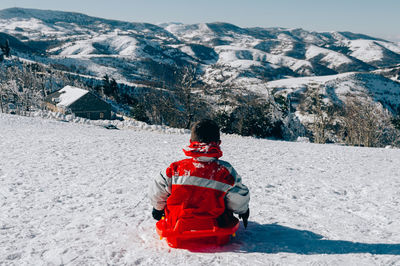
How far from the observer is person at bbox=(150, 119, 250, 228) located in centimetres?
361

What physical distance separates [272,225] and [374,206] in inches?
115

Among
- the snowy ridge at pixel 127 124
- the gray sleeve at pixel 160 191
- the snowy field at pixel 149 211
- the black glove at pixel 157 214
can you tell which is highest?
the gray sleeve at pixel 160 191

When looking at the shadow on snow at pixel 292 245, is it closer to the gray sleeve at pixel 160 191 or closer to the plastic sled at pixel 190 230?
the plastic sled at pixel 190 230

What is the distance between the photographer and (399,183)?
8.34m

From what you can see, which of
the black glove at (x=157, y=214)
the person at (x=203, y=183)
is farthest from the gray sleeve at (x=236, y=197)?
the black glove at (x=157, y=214)

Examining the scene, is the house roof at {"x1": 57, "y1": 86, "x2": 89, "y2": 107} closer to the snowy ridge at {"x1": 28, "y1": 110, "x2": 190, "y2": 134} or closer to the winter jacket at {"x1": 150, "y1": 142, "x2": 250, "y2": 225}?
the snowy ridge at {"x1": 28, "y1": 110, "x2": 190, "y2": 134}

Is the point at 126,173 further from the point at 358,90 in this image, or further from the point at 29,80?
the point at 358,90

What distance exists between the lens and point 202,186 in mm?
3643

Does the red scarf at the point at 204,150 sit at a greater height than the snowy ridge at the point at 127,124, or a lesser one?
greater

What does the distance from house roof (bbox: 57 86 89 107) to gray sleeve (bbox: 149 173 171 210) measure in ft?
196

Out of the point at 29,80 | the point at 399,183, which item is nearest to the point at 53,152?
the point at 399,183

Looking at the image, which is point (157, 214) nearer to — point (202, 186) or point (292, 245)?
point (202, 186)

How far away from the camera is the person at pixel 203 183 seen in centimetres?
361

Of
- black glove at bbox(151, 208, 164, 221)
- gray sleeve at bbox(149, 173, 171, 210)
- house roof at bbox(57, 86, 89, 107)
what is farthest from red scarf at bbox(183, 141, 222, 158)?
house roof at bbox(57, 86, 89, 107)
